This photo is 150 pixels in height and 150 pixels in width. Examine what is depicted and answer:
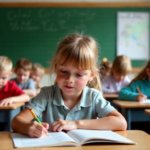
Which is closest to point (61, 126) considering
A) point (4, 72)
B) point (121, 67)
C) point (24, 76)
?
point (4, 72)

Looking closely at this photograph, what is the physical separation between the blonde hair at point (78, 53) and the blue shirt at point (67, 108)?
0.13m

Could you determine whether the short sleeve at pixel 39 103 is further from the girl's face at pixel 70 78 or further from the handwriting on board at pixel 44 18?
the handwriting on board at pixel 44 18

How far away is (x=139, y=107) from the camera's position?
226 cm

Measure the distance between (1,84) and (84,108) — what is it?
1469mm

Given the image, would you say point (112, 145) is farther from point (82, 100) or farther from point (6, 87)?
point (6, 87)

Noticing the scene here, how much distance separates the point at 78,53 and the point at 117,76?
245cm

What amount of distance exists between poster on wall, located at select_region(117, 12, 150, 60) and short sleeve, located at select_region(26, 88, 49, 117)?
3.81 metres

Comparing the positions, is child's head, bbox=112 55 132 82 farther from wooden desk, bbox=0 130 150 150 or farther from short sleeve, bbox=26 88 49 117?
wooden desk, bbox=0 130 150 150

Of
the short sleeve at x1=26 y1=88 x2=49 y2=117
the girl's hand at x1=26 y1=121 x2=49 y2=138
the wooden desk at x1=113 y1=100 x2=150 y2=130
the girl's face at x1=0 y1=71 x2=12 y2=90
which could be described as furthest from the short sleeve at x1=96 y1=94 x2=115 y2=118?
the girl's face at x1=0 y1=71 x2=12 y2=90

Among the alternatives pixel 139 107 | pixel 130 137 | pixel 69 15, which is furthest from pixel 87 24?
pixel 130 137

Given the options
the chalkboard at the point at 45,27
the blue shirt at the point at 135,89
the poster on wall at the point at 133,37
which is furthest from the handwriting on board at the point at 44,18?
the blue shirt at the point at 135,89

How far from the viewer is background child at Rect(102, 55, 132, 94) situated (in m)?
3.65

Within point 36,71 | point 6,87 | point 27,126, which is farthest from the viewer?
point 36,71

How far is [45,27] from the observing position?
16.6ft
